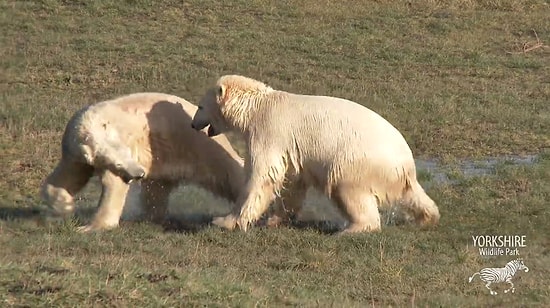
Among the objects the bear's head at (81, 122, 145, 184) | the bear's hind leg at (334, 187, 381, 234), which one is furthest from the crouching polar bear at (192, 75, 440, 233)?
the bear's head at (81, 122, 145, 184)

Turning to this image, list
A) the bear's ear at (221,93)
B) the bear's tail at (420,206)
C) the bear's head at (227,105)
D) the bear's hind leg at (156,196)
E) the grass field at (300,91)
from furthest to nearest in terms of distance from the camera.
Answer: the bear's hind leg at (156,196), the bear's ear at (221,93), the bear's head at (227,105), the bear's tail at (420,206), the grass field at (300,91)

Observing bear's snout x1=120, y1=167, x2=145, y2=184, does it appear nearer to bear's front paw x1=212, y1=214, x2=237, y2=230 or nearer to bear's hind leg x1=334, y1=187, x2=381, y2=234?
bear's front paw x1=212, y1=214, x2=237, y2=230

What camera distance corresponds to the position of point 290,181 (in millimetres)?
10164

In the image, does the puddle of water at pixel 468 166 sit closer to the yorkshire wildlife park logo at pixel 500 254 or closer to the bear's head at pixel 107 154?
the yorkshire wildlife park logo at pixel 500 254

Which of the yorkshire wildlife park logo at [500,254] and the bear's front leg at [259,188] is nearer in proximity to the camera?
the yorkshire wildlife park logo at [500,254]

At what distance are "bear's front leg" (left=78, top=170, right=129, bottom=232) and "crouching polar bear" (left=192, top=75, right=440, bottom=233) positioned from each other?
39.2 inches

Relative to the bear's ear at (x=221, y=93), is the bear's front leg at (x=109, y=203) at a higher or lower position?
lower

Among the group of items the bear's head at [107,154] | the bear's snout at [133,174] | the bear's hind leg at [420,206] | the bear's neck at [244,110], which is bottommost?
the bear's hind leg at [420,206]

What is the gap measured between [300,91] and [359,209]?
926 centimetres

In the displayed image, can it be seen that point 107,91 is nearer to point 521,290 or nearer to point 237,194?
point 237,194

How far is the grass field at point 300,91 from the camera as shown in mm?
7336

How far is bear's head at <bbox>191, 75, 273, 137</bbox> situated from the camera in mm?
10281

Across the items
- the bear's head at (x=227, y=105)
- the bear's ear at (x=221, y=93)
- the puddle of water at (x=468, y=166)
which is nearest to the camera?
the bear's head at (x=227, y=105)

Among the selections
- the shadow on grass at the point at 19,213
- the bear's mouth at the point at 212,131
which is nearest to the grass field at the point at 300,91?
the shadow on grass at the point at 19,213
